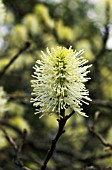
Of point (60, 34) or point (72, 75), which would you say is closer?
point (72, 75)

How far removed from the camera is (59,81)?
4.24 feet

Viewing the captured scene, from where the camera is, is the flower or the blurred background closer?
the flower

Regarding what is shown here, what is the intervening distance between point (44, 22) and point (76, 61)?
2426 millimetres

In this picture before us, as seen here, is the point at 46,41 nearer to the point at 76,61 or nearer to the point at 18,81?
the point at 18,81

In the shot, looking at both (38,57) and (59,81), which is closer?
(59,81)

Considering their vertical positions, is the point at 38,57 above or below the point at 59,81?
above

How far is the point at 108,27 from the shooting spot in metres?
3.02

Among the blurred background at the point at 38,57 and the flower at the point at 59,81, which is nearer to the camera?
the flower at the point at 59,81

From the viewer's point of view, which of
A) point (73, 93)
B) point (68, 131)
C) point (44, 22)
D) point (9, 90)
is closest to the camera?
point (73, 93)

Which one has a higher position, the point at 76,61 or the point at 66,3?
the point at 66,3

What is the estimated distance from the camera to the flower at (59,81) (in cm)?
127

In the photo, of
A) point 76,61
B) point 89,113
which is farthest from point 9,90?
point 76,61

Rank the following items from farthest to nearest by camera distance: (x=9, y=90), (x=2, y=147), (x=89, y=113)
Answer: (x=9, y=90) < (x=89, y=113) < (x=2, y=147)

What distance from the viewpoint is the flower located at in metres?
1.27
